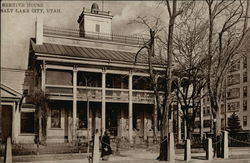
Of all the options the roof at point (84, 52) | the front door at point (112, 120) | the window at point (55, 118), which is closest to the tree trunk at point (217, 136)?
the roof at point (84, 52)

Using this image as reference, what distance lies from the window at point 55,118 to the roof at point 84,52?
159 inches

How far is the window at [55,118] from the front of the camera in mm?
25062

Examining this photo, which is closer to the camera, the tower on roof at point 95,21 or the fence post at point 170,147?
the fence post at point 170,147

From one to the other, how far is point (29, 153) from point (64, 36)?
12.8 m

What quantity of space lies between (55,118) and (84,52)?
203 inches

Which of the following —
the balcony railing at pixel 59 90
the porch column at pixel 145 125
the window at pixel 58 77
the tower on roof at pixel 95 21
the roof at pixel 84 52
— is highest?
the tower on roof at pixel 95 21

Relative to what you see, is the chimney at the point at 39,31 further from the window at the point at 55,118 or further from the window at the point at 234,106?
the window at the point at 234,106

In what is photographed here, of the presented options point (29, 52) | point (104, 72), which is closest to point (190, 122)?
point (104, 72)

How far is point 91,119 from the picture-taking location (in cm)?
2655

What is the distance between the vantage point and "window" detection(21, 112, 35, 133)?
23.9m

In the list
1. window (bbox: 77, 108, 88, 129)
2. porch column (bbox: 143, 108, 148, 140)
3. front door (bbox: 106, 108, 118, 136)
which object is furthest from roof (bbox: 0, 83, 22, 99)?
porch column (bbox: 143, 108, 148, 140)

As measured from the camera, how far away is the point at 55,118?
992 inches

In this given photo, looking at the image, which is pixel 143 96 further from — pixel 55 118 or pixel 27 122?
pixel 27 122


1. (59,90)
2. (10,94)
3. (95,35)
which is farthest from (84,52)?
(10,94)
